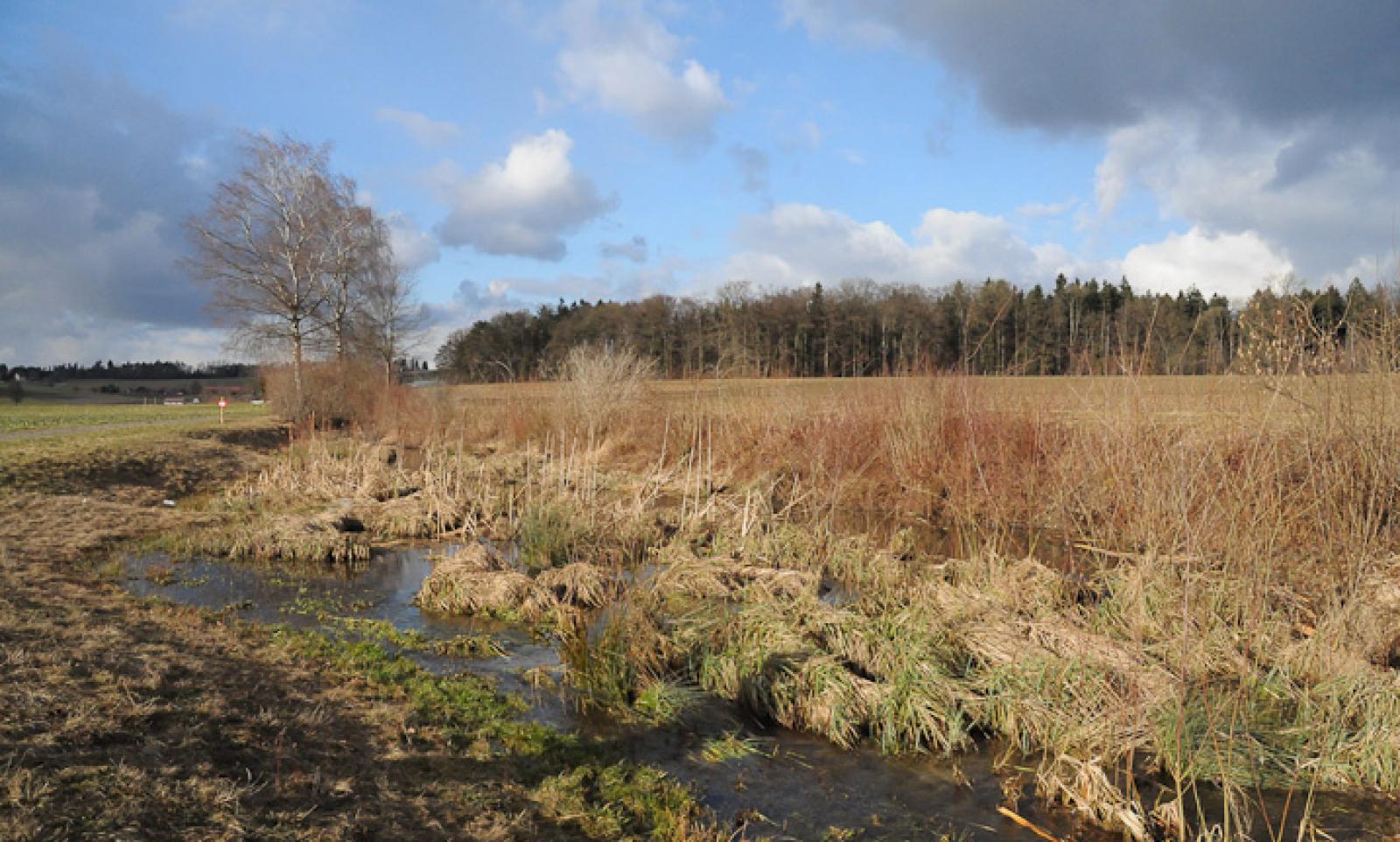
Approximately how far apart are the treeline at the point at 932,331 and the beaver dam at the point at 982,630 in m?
0.63

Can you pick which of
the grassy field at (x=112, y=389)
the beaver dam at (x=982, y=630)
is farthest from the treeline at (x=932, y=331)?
the grassy field at (x=112, y=389)

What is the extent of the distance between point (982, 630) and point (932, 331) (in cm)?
2260

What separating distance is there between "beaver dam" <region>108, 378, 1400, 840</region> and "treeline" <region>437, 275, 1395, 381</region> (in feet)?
2.06

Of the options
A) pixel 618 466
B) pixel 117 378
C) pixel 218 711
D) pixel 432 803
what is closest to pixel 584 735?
pixel 432 803

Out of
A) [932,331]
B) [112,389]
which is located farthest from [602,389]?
[112,389]

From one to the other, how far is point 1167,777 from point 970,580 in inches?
119

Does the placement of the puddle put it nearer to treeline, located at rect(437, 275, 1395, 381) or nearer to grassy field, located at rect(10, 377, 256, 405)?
treeline, located at rect(437, 275, 1395, 381)

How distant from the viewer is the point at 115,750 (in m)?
4.18

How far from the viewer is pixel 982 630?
21.6 feet

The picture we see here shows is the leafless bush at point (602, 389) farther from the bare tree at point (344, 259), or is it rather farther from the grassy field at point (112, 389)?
the grassy field at point (112, 389)

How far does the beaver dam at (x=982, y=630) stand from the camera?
4883mm

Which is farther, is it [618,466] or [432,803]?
[618,466]

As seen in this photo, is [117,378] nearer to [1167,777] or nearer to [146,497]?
[146,497]

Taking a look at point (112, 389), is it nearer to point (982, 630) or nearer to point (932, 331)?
point (932, 331)
